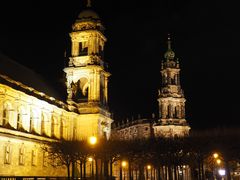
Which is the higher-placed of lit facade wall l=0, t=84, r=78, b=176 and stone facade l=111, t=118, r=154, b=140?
stone facade l=111, t=118, r=154, b=140

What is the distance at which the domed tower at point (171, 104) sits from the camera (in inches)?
4319

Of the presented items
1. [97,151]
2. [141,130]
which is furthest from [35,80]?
[141,130]

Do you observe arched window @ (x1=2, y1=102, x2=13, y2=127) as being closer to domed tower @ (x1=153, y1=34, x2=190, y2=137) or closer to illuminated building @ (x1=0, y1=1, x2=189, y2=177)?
illuminated building @ (x1=0, y1=1, x2=189, y2=177)

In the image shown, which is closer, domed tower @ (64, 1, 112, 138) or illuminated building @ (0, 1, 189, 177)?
illuminated building @ (0, 1, 189, 177)

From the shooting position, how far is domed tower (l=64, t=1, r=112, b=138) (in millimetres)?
75062

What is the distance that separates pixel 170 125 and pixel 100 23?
39780 millimetres

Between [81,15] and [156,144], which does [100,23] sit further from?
[156,144]

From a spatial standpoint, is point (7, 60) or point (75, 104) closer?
point (7, 60)

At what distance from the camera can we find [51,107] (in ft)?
221

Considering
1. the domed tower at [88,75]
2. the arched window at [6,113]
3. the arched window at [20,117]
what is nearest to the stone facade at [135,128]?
the domed tower at [88,75]

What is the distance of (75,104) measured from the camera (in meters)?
75.4

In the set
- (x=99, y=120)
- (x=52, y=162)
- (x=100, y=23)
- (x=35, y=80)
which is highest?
(x=100, y=23)

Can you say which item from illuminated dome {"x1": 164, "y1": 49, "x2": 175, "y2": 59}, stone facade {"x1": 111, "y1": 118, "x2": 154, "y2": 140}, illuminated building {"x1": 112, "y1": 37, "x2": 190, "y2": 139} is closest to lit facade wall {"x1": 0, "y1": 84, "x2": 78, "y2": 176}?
illuminated building {"x1": 112, "y1": 37, "x2": 190, "y2": 139}

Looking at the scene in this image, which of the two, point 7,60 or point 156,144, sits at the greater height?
point 7,60
